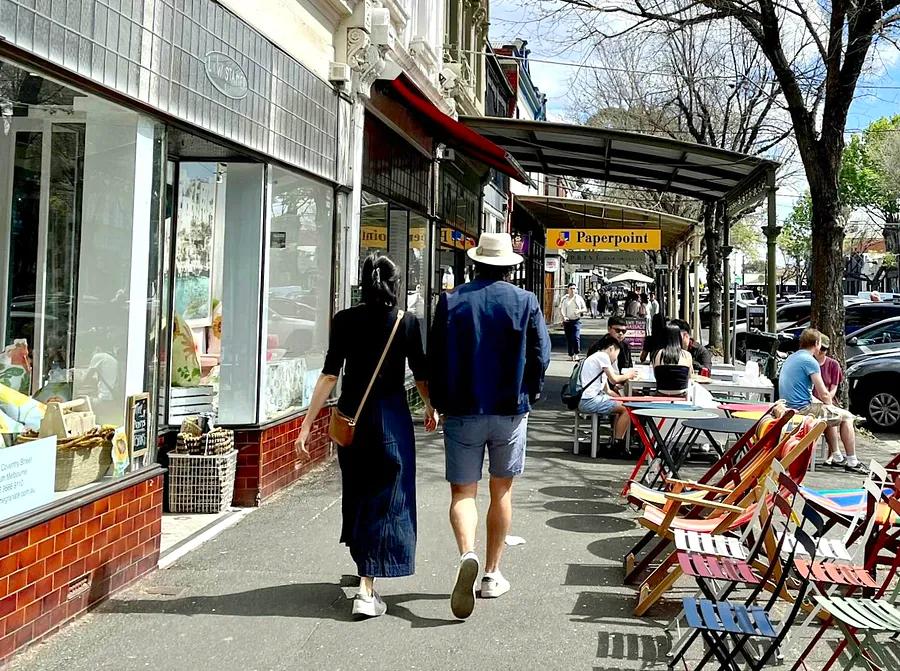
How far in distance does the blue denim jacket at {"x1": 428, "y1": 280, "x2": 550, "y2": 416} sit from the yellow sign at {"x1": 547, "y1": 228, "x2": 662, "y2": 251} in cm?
1688

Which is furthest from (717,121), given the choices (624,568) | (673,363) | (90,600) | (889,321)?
(90,600)

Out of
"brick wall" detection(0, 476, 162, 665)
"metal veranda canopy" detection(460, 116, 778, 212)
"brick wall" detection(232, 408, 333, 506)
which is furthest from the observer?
"metal veranda canopy" detection(460, 116, 778, 212)

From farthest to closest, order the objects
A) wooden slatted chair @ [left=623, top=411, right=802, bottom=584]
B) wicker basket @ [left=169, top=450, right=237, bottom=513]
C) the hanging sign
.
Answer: the hanging sign
wicker basket @ [left=169, top=450, right=237, bottom=513]
wooden slatted chair @ [left=623, top=411, right=802, bottom=584]

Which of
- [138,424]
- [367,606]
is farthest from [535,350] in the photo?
[138,424]

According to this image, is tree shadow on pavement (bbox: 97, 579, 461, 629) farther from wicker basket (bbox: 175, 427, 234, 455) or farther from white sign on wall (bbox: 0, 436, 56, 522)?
wicker basket (bbox: 175, 427, 234, 455)

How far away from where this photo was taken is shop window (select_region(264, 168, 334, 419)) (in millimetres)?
8008

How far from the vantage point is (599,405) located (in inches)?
375

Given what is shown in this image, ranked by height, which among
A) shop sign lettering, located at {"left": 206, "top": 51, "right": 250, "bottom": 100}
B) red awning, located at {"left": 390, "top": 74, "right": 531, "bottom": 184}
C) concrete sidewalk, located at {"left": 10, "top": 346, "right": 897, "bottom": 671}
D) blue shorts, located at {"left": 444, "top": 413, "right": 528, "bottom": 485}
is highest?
red awning, located at {"left": 390, "top": 74, "right": 531, "bottom": 184}

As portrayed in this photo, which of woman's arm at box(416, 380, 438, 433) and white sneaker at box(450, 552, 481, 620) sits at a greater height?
woman's arm at box(416, 380, 438, 433)

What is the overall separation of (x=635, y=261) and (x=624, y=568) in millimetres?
31451

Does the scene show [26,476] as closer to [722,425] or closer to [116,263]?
[116,263]

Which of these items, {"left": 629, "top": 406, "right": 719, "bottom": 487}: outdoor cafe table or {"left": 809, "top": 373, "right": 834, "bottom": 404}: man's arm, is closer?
{"left": 629, "top": 406, "right": 719, "bottom": 487}: outdoor cafe table

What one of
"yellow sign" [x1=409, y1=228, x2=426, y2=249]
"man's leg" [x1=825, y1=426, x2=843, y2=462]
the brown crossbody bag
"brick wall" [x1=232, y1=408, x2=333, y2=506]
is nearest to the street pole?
"man's leg" [x1=825, y1=426, x2=843, y2=462]

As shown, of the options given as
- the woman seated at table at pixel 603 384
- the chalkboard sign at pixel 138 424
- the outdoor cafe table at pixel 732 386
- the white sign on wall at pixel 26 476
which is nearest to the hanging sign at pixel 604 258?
the outdoor cafe table at pixel 732 386
